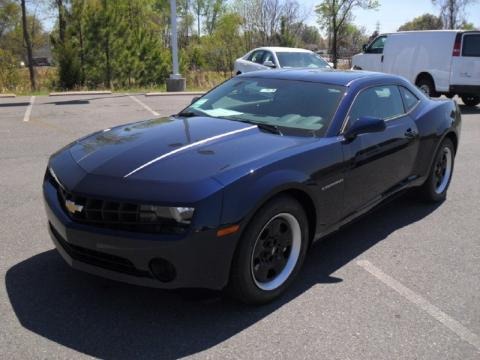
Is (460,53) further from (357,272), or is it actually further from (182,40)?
(182,40)

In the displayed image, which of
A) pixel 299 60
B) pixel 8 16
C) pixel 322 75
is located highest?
pixel 8 16

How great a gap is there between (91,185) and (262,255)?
1.16m

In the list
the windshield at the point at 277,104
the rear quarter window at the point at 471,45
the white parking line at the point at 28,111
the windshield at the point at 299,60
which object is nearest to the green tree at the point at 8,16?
the white parking line at the point at 28,111

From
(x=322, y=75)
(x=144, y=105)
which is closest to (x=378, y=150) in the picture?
(x=322, y=75)

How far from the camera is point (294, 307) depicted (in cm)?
Result: 326

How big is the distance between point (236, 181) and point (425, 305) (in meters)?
1.55

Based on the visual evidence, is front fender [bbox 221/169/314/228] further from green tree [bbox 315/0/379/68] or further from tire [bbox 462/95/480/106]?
green tree [bbox 315/0/379/68]

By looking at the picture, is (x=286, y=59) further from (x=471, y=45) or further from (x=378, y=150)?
(x=378, y=150)

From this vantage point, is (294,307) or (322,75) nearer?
(294,307)

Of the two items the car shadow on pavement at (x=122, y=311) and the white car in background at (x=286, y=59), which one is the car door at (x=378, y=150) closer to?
the car shadow on pavement at (x=122, y=311)

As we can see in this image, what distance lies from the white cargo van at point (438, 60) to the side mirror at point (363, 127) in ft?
34.8

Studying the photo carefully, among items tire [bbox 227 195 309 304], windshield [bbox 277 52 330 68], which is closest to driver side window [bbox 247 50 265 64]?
windshield [bbox 277 52 330 68]

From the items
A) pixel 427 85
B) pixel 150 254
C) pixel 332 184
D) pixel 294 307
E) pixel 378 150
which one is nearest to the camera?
pixel 150 254

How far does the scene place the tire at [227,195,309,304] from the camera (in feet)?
9.91
